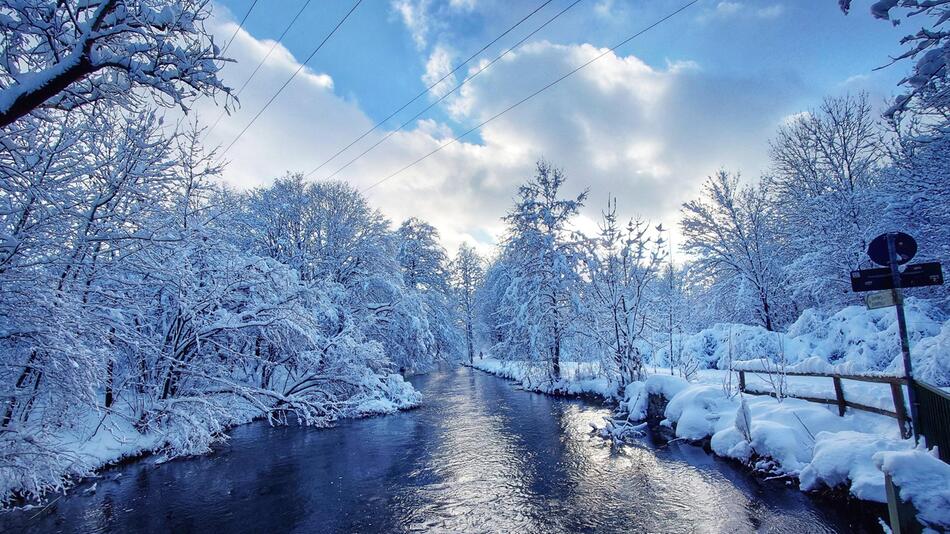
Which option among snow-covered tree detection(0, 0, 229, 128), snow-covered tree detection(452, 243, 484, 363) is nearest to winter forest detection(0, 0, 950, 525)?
snow-covered tree detection(0, 0, 229, 128)

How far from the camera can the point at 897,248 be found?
18.9 feet

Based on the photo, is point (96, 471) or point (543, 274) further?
point (543, 274)

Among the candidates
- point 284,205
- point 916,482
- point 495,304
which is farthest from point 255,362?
point 495,304

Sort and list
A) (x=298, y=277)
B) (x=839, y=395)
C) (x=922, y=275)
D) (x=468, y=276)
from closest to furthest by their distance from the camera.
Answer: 1. (x=922, y=275)
2. (x=839, y=395)
3. (x=298, y=277)
4. (x=468, y=276)

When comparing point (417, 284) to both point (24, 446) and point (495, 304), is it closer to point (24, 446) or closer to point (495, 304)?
point (495, 304)

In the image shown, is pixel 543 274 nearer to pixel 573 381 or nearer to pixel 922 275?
pixel 573 381

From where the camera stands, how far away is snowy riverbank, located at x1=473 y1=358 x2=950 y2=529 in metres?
3.88

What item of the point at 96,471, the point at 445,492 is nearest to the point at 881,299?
the point at 445,492

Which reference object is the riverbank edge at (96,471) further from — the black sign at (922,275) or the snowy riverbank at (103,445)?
the black sign at (922,275)

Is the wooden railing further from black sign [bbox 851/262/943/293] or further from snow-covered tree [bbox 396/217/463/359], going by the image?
snow-covered tree [bbox 396/217/463/359]

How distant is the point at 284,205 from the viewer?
20.5 meters

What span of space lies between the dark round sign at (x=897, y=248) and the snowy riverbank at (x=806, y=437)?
8.39ft

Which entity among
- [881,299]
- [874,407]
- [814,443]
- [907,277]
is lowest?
[814,443]

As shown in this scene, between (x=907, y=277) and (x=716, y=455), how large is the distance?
502 centimetres
